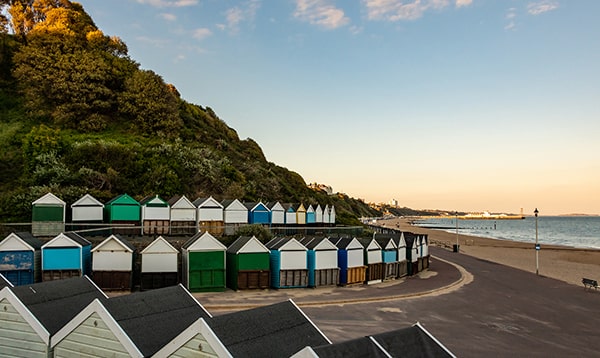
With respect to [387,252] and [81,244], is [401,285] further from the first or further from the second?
[81,244]

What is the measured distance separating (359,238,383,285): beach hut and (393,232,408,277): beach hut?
2.48 meters

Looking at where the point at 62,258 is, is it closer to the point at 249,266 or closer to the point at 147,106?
the point at 249,266

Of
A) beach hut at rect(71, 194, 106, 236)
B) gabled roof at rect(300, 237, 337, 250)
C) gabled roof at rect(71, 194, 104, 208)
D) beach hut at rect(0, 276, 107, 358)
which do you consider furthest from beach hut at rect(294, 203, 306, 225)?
beach hut at rect(0, 276, 107, 358)

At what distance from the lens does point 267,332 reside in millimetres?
8172

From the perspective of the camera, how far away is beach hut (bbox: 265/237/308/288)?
90.4 feet

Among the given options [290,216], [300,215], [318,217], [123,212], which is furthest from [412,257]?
[123,212]

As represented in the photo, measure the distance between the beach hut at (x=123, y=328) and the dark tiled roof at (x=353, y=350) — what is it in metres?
3.23

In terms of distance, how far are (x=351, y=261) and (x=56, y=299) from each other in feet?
70.1

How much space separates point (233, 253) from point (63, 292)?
16.7 m

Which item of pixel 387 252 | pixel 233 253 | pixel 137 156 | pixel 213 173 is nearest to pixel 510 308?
pixel 387 252

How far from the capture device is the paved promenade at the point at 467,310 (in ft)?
55.5

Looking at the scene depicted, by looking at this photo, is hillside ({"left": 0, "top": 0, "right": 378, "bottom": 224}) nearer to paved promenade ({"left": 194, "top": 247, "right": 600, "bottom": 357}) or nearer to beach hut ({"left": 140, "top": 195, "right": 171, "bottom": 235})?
beach hut ({"left": 140, "top": 195, "right": 171, "bottom": 235})

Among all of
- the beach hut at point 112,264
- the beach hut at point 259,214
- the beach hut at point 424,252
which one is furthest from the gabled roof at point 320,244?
the beach hut at point 259,214

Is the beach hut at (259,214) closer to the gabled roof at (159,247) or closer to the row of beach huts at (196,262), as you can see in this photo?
the row of beach huts at (196,262)
